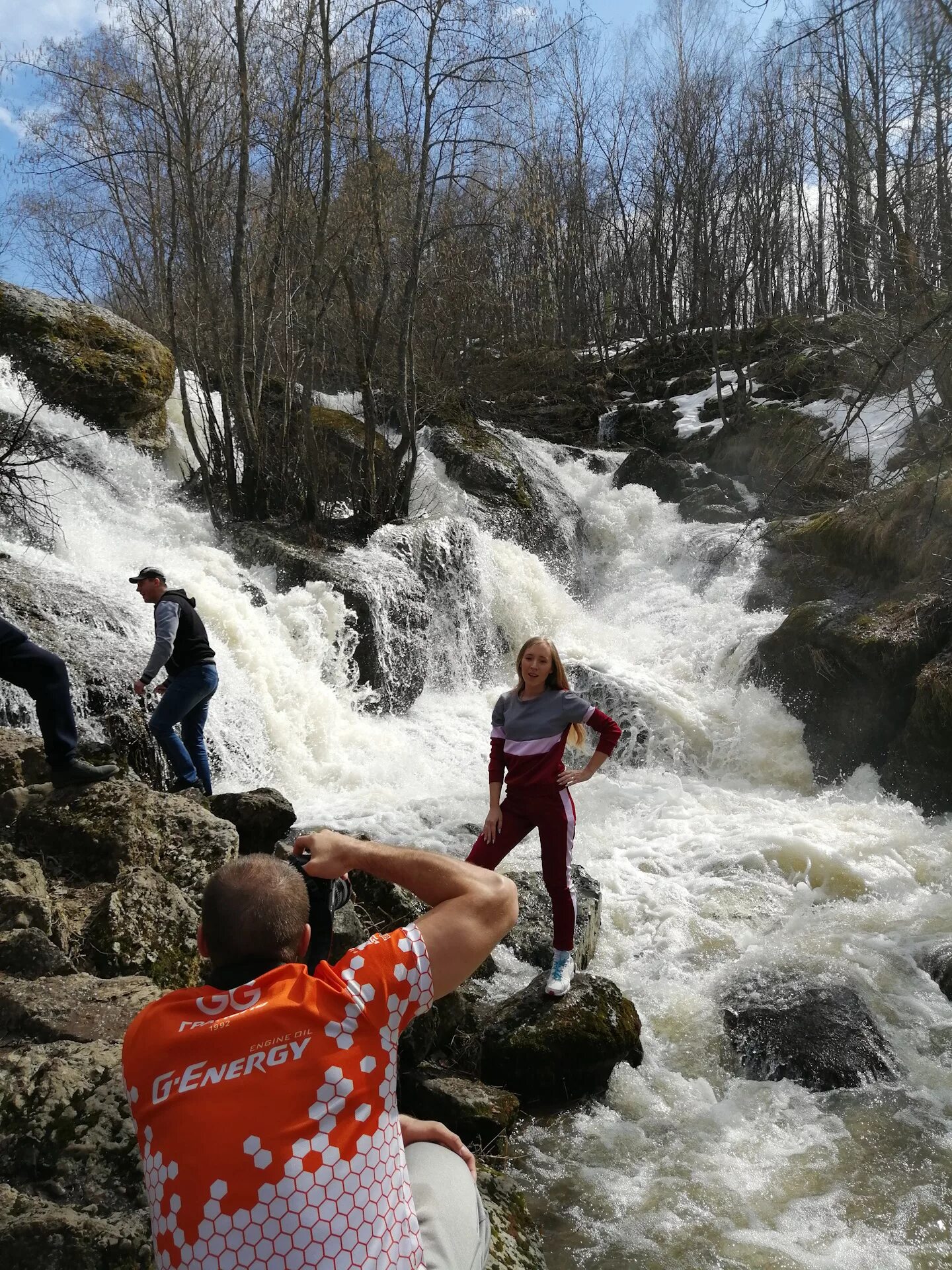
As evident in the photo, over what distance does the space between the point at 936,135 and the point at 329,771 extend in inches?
311

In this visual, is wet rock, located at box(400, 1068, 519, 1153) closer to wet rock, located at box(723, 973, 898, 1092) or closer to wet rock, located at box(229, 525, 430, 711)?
wet rock, located at box(723, 973, 898, 1092)

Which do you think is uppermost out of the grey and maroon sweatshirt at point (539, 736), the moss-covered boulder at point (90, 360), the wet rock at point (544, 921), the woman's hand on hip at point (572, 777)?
the moss-covered boulder at point (90, 360)

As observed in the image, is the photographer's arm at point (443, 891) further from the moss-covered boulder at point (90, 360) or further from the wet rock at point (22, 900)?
the moss-covered boulder at point (90, 360)

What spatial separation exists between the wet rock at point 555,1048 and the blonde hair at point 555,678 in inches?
50.7

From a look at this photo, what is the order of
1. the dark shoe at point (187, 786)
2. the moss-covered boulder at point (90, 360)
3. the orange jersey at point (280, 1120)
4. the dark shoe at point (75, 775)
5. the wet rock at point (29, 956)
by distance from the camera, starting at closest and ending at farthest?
the orange jersey at point (280, 1120), the wet rock at point (29, 956), the dark shoe at point (75, 775), the dark shoe at point (187, 786), the moss-covered boulder at point (90, 360)

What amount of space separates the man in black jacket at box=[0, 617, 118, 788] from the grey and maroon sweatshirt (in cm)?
215

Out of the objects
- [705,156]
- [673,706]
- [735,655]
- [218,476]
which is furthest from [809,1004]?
[705,156]

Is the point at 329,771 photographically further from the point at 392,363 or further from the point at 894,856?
the point at 392,363

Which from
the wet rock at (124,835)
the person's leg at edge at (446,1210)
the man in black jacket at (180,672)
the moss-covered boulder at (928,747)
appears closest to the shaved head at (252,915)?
the person's leg at edge at (446,1210)

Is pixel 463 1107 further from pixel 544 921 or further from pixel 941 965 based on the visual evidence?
pixel 941 965

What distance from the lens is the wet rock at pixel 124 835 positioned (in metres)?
4.47

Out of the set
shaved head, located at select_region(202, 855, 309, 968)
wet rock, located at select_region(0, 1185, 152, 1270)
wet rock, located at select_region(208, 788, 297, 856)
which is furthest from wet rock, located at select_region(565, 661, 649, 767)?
shaved head, located at select_region(202, 855, 309, 968)

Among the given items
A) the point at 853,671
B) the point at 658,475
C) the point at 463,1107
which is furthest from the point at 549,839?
the point at 658,475

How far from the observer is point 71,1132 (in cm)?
258
